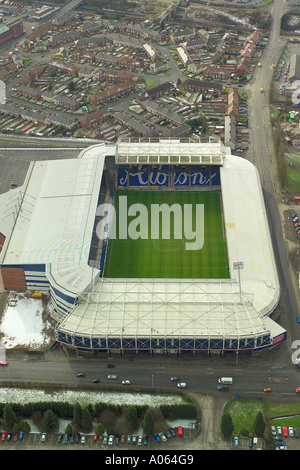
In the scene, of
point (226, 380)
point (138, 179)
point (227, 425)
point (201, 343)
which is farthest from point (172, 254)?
point (227, 425)

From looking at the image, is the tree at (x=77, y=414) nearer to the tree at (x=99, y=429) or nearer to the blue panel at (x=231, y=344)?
the tree at (x=99, y=429)

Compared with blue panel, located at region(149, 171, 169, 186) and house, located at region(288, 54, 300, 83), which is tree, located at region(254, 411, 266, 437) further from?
house, located at region(288, 54, 300, 83)

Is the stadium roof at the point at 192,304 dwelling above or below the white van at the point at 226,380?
above

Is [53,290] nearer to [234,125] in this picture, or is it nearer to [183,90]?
[234,125]

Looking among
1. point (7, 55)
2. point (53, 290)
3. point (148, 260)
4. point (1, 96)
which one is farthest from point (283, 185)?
point (7, 55)

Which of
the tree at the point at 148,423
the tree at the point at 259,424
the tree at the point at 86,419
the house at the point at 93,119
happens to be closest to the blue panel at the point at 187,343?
the tree at the point at 148,423

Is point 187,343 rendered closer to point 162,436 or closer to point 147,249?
point 162,436

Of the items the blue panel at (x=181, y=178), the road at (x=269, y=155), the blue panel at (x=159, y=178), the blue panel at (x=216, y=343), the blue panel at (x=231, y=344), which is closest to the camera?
the blue panel at (x=231, y=344)
